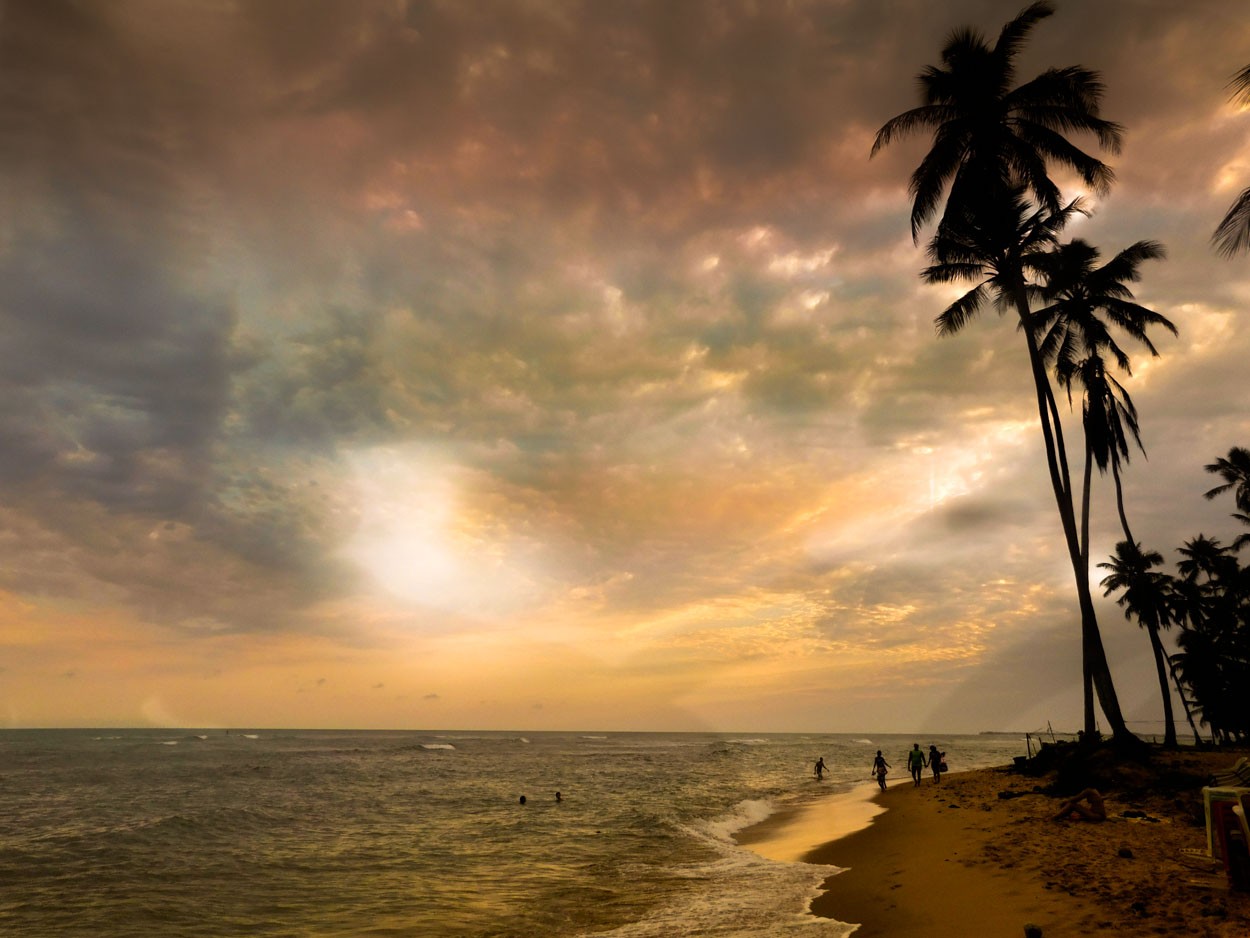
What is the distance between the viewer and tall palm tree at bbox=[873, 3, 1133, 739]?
2445 cm

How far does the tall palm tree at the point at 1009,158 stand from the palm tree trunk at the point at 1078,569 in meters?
0.04

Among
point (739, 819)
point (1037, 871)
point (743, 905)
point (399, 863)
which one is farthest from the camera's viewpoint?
point (739, 819)

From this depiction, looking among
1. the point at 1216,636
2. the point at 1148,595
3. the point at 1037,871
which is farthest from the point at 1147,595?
the point at 1037,871

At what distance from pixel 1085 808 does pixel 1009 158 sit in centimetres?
2236

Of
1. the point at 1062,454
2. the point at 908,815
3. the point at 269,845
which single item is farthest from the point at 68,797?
the point at 1062,454

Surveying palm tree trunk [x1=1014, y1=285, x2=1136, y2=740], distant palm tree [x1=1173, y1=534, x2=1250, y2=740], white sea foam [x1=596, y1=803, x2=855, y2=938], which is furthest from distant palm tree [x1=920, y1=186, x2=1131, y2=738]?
distant palm tree [x1=1173, y1=534, x2=1250, y2=740]

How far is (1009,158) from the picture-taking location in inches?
1005

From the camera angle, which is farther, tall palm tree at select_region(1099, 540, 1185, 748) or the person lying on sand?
tall palm tree at select_region(1099, 540, 1185, 748)

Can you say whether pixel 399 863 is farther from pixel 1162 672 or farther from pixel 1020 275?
pixel 1162 672

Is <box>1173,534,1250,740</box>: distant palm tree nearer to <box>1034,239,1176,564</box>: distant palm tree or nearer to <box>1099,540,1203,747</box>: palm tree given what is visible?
<box>1099,540,1203,747</box>: palm tree

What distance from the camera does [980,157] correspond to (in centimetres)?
2541

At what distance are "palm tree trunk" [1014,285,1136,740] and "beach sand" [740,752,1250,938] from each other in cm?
207

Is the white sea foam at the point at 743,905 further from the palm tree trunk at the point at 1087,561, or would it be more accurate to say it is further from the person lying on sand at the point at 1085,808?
the palm tree trunk at the point at 1087,561

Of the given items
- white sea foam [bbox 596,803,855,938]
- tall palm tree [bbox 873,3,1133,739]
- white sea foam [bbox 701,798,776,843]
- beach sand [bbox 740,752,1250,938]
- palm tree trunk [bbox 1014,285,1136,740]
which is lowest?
white sea foam [bbox 701,798,776,843]
